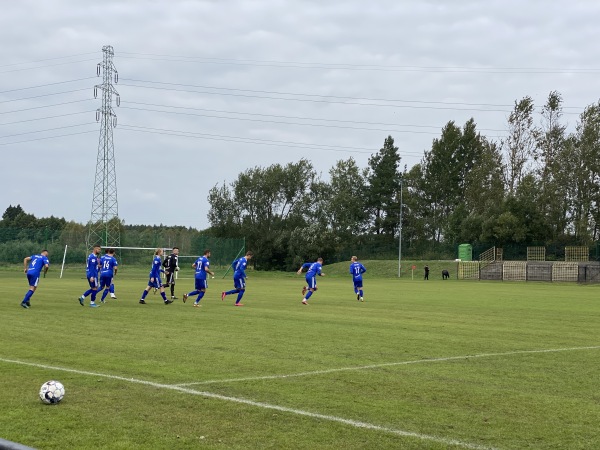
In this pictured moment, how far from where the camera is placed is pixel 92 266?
24.0 meters

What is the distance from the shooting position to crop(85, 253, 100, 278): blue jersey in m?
23.7

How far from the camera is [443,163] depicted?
98625mm

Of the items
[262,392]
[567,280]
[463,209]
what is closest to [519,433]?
[262,392]

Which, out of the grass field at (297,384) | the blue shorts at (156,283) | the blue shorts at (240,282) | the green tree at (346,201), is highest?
the green tree at (346,201)

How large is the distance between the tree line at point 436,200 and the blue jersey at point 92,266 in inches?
2003

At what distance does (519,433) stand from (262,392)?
3.24 meters

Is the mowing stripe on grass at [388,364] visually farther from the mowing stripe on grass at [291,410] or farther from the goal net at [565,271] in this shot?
the goal net at [565,271]

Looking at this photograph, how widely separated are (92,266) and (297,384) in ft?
51.1

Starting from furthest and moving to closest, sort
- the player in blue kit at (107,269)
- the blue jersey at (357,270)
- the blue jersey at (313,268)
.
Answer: the blue jersey at (357,270) < the blue jersey at (313,268) < the player in blue kit at (107,269)

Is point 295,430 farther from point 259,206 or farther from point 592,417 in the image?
point 259,206

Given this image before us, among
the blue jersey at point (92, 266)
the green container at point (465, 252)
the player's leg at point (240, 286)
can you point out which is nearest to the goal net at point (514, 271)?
the green container at point (465, 252)

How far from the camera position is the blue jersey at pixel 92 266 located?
23.7 m

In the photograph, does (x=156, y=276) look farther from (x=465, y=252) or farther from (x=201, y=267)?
(x=465, y=252)

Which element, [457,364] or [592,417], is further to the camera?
[457,364]
